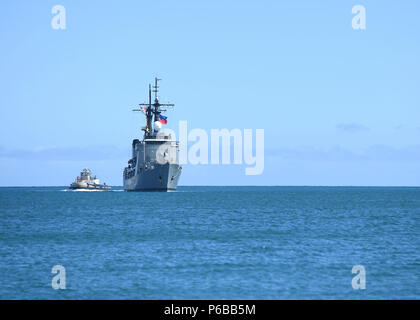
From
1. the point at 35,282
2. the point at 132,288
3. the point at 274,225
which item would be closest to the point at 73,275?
the point at 35,282

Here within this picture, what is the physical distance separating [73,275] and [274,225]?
100 ft

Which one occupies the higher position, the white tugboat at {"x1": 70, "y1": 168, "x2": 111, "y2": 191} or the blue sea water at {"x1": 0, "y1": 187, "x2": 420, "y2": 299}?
the white tugboat at {"x1": 70, "y1": 168, "x2": 111, "y2": 191}

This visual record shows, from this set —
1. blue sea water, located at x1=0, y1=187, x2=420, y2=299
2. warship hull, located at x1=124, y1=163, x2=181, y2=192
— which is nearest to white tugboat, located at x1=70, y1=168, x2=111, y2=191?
warship hull, located at x1=124, y1=163, x2=181, y2=192

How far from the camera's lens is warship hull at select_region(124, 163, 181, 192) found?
132000 millimetres

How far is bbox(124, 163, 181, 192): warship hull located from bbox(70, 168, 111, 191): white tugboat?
47.8 m

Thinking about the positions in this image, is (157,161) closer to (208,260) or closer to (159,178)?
(159,178)

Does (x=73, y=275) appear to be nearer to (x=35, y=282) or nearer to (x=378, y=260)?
(x=35, y=282)

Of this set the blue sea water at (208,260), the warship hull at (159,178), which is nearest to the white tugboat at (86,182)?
the warship hull at (159,178)

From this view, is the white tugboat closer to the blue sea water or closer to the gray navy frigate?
the gray navy frigate

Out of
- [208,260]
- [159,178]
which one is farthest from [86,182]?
[208,260]

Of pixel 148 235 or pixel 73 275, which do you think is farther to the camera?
pixel 148 235

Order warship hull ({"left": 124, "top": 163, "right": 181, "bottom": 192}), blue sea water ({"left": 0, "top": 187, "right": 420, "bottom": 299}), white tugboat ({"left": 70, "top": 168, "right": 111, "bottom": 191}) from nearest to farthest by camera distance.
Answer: blue sea water ({"left": 0, "top": 187, "right": 420, "bottom": 299}), warship hull ({"left": 124, "top": 163, "right": 181, "bottom": 192}), white tugboat ({"left": 70, "top": 168, "right": 111, "bottom": 191})

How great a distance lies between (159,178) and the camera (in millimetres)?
133875
